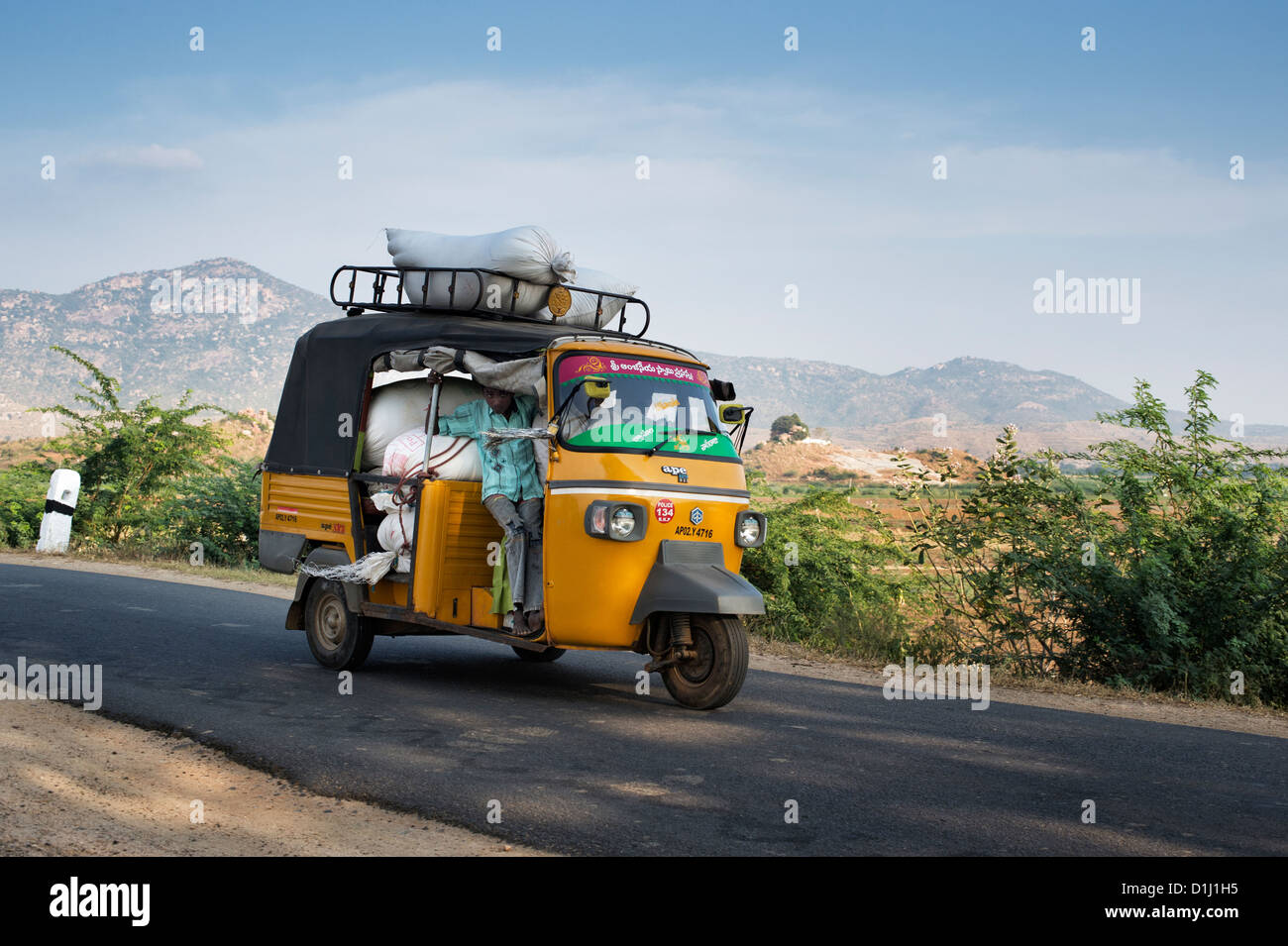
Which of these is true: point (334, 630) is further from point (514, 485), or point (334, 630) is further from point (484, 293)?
point (484, 293)

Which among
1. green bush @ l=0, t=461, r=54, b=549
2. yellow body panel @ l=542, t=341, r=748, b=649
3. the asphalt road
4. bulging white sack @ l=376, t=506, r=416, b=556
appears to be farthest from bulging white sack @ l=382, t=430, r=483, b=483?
green bush @ l=0, t=461, r=54, b=549

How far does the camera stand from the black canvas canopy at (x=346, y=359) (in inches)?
359

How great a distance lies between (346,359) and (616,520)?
11.0 feet

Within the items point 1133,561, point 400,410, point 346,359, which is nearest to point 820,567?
point 1133,561

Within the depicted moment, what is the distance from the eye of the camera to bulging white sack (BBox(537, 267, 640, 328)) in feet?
33.6

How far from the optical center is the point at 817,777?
22.0ft

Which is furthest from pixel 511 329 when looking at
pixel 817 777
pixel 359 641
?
pixel 817 777

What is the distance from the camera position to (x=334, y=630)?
33.1 feet

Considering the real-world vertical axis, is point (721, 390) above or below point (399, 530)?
above

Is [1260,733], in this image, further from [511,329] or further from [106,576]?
[106,576]

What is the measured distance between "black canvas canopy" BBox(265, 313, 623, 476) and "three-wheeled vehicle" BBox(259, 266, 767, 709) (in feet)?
0.06

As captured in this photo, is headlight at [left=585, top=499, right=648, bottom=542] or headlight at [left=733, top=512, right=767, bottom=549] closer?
headlight at [left=585, top=499, right=648, bottom=542]

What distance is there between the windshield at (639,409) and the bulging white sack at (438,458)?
104 cm

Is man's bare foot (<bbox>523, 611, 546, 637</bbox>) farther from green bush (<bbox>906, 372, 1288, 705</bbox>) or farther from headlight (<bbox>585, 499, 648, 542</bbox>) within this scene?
green bush (<bbox>906, 372, 1288, 705</bbox>)
